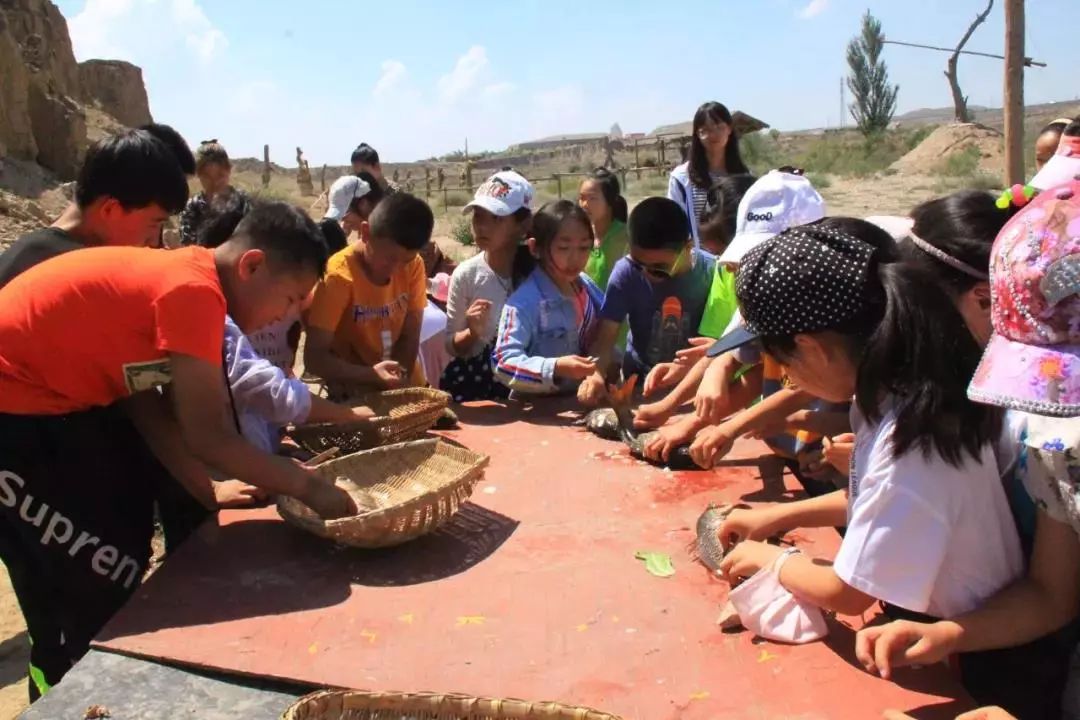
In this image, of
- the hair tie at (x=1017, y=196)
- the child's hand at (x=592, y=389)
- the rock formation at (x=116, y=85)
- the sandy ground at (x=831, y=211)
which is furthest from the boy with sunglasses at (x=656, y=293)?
the rock formation at (x=116, y=85)

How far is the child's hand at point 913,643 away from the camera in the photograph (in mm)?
1637

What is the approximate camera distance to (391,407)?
11.1ft

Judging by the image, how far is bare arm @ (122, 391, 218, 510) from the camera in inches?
97.5

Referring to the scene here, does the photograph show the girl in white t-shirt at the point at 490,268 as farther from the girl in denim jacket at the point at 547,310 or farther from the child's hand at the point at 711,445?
the child's hand at the point at 711,445

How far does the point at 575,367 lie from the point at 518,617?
144cm

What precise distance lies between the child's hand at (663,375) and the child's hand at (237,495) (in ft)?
4.72

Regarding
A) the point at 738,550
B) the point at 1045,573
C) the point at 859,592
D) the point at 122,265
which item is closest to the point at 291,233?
the point at 122,265

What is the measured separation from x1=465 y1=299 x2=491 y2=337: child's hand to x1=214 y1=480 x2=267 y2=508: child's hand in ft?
4.82

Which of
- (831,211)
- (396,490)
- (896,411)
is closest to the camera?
(896,411)

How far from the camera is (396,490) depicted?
8.90 feet

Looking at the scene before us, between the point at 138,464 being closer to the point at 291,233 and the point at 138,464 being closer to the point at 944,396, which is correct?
the point at 291,233

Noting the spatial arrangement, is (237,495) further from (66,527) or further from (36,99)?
(36,99)

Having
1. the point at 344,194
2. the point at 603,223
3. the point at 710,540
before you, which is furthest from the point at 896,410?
A: the point at 344,194

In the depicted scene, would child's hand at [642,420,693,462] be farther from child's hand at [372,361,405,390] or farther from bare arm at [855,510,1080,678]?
bare arm at [855,510,1080,678]
